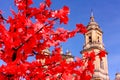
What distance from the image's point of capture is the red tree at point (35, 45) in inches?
219

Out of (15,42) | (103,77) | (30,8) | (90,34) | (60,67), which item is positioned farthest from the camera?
(90,34)

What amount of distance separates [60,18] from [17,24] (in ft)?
2.88

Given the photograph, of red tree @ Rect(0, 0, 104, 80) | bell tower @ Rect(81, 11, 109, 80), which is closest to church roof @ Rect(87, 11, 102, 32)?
bell tower @ Rect(81, 11, 109, 80)

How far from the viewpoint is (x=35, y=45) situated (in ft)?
20.0

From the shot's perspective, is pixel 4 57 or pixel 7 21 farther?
pixel 7 21

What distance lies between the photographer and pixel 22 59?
591 cm

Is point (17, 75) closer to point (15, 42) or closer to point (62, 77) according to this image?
point (15, 42)

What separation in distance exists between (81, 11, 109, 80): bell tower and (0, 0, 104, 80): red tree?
32114 mm

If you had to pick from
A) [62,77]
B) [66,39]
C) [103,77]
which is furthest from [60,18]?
[103,77]

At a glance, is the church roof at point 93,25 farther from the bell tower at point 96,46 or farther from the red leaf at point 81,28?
the red leaf at point 81,28

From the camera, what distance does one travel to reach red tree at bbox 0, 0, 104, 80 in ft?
18.3

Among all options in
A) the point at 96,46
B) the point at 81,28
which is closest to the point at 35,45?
the point at 81,28

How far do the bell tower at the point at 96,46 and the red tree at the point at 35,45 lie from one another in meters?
32.1

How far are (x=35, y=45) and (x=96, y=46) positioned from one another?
3365cm
